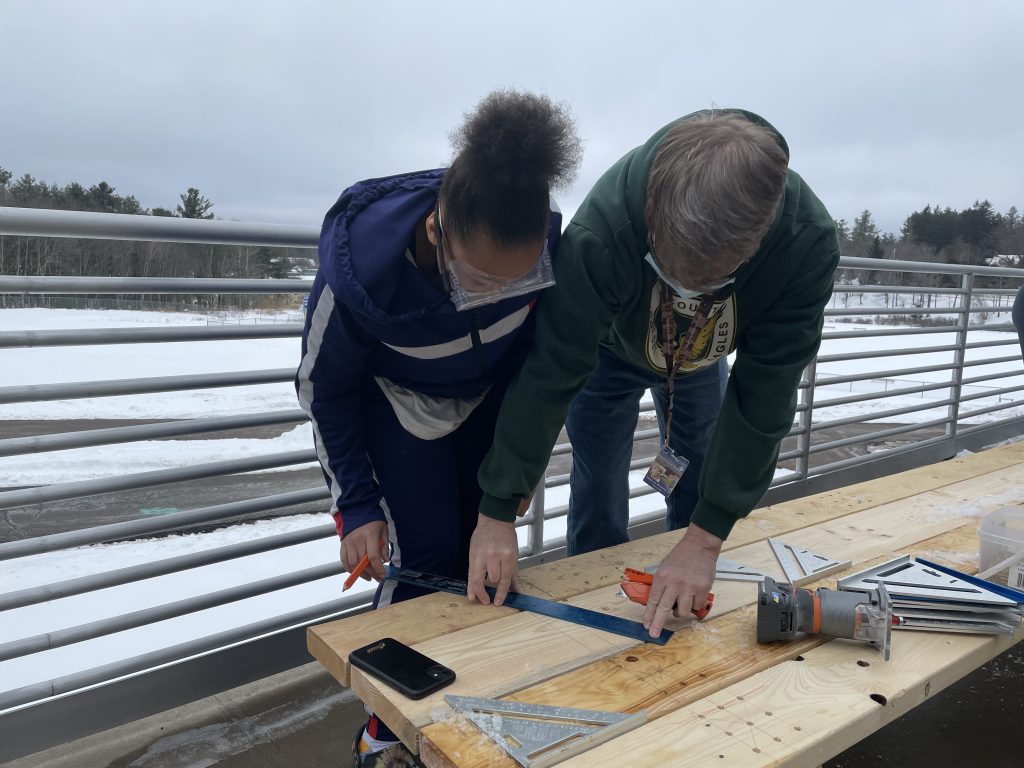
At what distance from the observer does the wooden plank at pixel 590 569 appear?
141 cm

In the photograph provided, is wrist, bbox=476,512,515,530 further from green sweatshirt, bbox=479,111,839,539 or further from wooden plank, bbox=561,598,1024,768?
wooden plank, bbox=561,598,1024,768

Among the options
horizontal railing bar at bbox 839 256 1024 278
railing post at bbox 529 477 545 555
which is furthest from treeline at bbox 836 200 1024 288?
railing post at bbox 529 477 545 555

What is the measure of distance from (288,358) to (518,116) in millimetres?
8242

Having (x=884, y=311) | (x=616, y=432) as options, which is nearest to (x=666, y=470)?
(x=616, y=432)

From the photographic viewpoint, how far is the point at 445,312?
1.46 meters

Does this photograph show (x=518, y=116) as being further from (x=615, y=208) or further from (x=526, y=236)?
(x=615, y=208)

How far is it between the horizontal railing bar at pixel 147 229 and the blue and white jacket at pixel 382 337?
0.51 m

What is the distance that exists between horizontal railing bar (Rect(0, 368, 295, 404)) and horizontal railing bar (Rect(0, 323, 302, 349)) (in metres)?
0.09

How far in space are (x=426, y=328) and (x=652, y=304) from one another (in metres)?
0.54

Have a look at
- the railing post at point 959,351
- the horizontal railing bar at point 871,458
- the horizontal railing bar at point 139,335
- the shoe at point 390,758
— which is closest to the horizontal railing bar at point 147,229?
the horizontal railing bar at point 139,335

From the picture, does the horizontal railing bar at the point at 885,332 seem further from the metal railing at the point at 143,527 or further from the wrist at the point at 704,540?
the metal railing at the point at 143,527

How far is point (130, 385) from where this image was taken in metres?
1.79

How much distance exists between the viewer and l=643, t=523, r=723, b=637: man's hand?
57.5 inches

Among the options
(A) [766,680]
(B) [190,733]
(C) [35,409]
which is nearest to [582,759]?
(A) [766,680]
